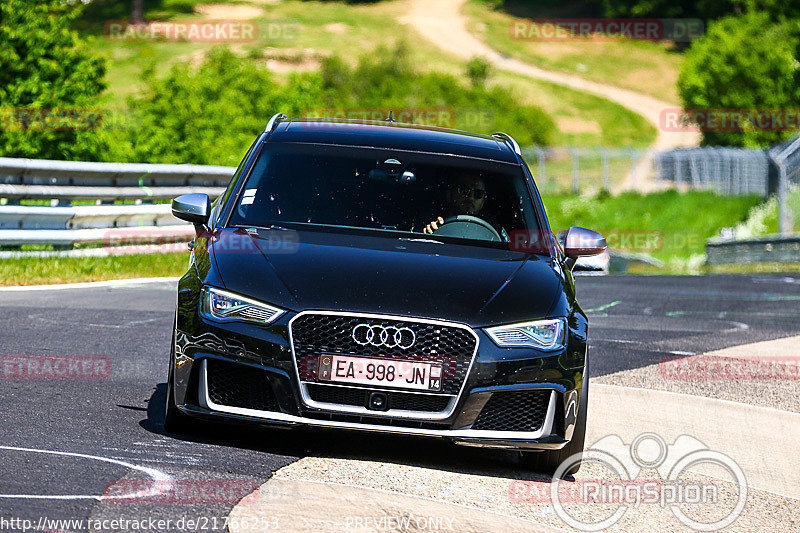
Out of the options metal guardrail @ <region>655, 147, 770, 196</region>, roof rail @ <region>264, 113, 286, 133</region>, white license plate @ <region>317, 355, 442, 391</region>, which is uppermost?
roof rail @ <region>264, 113, 286, 133</region>

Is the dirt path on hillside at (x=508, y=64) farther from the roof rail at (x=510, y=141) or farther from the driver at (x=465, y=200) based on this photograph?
the driver at (x=465, y=200)

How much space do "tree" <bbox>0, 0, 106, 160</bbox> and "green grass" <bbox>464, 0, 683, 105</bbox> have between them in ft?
284

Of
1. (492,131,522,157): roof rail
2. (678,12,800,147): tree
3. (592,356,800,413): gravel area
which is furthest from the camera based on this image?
(678,12,800,147): tree

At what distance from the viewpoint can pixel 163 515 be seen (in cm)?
516

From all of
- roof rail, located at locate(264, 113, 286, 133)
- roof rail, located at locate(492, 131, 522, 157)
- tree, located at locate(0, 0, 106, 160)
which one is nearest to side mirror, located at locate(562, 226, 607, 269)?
roof rail, located at locate(492, 131, 522, 157)

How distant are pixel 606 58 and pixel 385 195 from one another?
123 metres

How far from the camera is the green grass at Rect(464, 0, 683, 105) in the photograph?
12031 cm

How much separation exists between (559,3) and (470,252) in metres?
141

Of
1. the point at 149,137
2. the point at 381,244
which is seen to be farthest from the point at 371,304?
the point at 149,137

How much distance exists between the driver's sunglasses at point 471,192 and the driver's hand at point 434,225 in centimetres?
22

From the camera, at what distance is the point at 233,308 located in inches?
248

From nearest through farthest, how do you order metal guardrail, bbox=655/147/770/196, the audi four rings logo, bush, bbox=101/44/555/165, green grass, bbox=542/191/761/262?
the audi four rings logo → bush, bbox=101/44/555/165 → green grass, bbox=542/191/761/262 → metal guardrail, bbox=655/147/770/196

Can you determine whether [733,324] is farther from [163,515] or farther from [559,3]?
[559,3]

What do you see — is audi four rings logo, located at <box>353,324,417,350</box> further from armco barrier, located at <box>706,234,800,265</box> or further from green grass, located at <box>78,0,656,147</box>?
green grass, located at <box>78,0,656,147</box>
